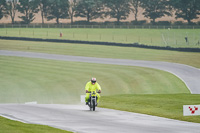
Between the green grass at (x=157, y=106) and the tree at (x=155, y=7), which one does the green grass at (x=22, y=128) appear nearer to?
the green grass at (x=157, y=106)

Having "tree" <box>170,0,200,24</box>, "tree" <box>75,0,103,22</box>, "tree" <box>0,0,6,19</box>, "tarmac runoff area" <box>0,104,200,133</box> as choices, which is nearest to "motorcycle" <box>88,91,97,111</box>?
"tarmac runoff area" <box>0,104,200,133</box>

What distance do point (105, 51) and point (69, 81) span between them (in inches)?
1069

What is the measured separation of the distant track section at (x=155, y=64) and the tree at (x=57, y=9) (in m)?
81.7

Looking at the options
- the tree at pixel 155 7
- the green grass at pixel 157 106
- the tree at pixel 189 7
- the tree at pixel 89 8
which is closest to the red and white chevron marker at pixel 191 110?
the green grass at pixel 157 106

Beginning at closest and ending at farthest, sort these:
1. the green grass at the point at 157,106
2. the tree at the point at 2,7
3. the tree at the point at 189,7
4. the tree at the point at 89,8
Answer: the green grass at the point at 157,106
the tree at the point at 189,7
the tree at the point at 89,8
the tree at the point at 2,7

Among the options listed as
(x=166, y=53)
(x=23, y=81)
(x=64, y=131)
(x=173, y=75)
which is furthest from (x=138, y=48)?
(x=64, y=131)

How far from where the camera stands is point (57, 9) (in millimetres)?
153750

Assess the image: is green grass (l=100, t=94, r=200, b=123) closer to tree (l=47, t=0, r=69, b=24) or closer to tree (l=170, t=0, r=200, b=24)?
tree (l=170, t=0, r=200, b=24)

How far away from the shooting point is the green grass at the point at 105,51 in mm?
61487

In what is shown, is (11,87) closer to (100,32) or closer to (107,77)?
(107,77)

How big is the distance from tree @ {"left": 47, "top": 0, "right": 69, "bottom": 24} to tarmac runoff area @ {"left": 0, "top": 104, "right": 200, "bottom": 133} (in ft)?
427

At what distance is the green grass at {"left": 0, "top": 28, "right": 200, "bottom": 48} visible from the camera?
84.6 meters

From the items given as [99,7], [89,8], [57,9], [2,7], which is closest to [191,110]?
[89,8]

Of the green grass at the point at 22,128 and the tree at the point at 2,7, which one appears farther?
the tree at the point at 2,7
